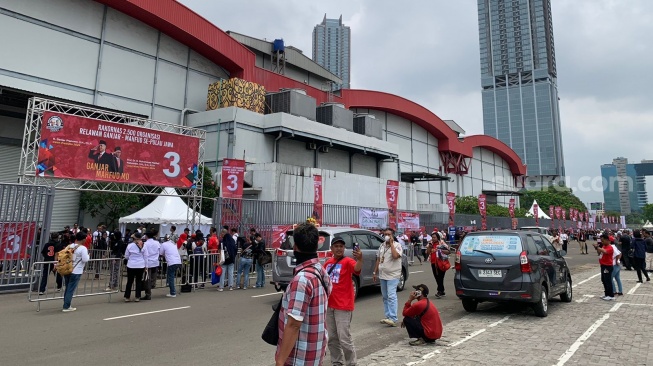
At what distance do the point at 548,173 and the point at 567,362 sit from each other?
533 feet

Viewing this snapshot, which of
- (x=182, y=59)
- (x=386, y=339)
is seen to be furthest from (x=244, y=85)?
(x=386, y=339)

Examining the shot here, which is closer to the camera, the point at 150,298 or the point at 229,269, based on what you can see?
the point at 150,298

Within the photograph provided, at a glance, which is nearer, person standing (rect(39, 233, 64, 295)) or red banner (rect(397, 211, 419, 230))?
person standing (rect(39, 233, 64, 295))

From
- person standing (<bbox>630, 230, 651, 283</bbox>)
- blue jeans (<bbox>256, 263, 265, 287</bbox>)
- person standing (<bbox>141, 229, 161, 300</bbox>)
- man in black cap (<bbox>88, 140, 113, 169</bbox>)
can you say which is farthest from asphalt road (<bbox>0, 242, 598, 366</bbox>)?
person standing (<bbox>630, 230, 651, 283</bbox>)

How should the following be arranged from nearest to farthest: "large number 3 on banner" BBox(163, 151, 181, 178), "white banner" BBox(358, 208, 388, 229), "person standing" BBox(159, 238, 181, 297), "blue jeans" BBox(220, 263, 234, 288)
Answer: "person standing" BBox(159, 238, 181, 297) < "blue jeans" BBox(220, 263, 234, 288) < "large number 3 on banner" BBox(163, 151, 181, 178) < "white banner" BBox(358, 208, 388, 229)

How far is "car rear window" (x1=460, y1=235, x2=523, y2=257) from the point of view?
807 cm

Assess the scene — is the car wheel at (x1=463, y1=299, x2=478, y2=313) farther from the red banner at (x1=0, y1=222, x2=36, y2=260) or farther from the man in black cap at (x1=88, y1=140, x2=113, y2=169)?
the man in black cap at (x1=88, y1=140, x2=113, y2=169)

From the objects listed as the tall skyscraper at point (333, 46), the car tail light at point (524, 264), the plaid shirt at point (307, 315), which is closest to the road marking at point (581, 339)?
the car tail light at point (524, 264)

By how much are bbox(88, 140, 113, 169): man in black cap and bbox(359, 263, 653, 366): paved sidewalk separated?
41.4ft

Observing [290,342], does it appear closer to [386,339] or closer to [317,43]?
[386,339]

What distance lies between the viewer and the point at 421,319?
20.9 feet

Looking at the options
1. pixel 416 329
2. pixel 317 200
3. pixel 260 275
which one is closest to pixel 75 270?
pixel 260 275

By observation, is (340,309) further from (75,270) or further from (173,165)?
(173,165)

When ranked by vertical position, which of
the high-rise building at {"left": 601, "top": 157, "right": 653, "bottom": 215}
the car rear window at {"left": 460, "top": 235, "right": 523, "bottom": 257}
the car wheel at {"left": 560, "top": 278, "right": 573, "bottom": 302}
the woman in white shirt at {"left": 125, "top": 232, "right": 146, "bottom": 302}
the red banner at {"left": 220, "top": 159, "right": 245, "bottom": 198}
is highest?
the high-rise building at {"left": 601, "top": 157, "right": 653, "bottom": 215}
